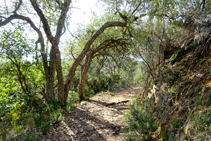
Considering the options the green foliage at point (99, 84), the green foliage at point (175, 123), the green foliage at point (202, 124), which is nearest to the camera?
the green foliage at point (202, 124)

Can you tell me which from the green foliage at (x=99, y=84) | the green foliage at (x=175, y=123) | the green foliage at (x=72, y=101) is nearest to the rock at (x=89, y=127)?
the green foliage at (x=72, y=101)

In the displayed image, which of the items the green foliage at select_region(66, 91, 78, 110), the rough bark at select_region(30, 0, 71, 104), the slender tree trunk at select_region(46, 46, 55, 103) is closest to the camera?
the rough bark at select_region(30, 0, 71, 104)

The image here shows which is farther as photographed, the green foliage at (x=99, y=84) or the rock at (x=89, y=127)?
the green foliage at (x=99, y=84)

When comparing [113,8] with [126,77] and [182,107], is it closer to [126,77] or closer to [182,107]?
[182,107]

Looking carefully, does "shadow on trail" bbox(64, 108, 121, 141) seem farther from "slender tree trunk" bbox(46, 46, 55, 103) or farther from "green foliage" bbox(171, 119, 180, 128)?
"green foliage" bbox(171, 119, 180, 128)

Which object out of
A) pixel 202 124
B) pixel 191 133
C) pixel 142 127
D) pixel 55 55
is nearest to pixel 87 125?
pixel 142 127

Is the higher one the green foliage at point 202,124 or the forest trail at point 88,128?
the green foliage at point 202,124

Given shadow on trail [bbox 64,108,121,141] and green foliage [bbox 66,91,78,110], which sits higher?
green foliage [bbox 66,91,78,110]

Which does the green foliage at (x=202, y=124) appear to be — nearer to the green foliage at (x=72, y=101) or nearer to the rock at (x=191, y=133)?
the rock at (x=191, y=133)

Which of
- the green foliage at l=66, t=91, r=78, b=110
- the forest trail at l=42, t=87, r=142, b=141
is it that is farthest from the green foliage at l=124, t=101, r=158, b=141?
the green foliage at l=66, t=91, r=78, b=110

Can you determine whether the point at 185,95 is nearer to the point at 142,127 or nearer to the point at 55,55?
the point at 142,127

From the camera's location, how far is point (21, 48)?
197 inches

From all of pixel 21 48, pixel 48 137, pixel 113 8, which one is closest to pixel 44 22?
pixel 21 48

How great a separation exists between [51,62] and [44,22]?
1612 millimetres
